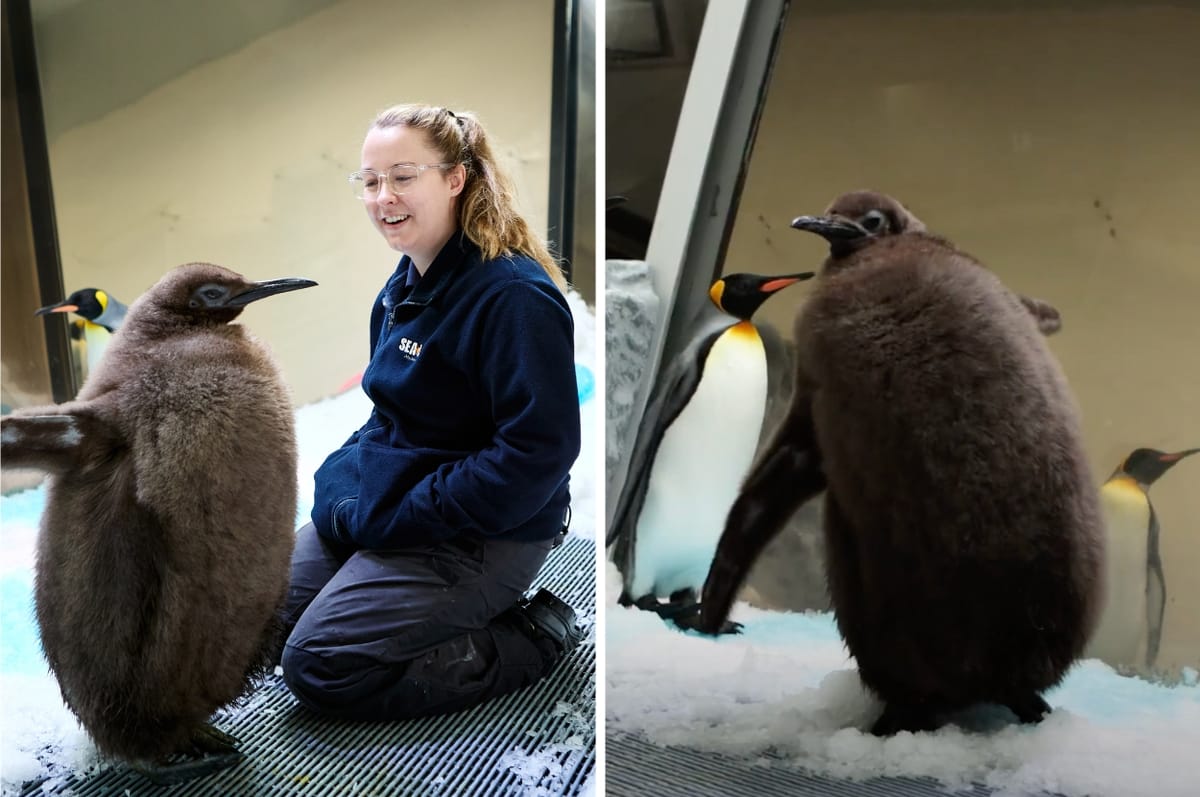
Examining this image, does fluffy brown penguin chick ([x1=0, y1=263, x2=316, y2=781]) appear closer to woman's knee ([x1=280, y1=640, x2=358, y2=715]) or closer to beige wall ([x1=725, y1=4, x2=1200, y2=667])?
woman's knee ([x1=280, y1=640, x2=358, y2=715])

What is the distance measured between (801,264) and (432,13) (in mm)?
617

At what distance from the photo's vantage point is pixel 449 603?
4.29 ft

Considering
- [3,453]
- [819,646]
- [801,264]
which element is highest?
[801,264]

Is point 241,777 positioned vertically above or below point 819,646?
below

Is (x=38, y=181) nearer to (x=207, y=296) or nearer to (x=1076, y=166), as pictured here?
(x=207, y=296)

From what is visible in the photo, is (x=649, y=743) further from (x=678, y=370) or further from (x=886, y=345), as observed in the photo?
(x=886, y=345)

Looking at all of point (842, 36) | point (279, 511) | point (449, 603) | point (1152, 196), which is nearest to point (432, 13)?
point (842, 36)

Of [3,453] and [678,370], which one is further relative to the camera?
[678,370]

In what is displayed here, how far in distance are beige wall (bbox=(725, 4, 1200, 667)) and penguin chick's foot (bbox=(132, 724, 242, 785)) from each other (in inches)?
44.3

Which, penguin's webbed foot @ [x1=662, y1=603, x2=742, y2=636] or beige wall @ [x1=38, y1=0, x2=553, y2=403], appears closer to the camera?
beige wall @ [x1=38, y1=0, x2=553, y2=403]

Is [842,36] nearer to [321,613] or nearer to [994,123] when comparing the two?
[994,123]

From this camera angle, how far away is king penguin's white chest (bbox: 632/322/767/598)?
4.26ft

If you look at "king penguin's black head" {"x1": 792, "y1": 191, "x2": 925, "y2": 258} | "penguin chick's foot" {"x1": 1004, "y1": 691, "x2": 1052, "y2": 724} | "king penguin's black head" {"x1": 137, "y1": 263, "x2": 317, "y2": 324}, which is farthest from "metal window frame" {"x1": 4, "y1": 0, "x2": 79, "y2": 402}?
"penguin chick's foot" {"x1": 1004, "y1": 691, "x2": 1052, "y2": 724}

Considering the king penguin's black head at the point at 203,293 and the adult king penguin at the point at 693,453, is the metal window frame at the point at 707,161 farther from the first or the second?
the king penguin's black head at the point at 203,293
